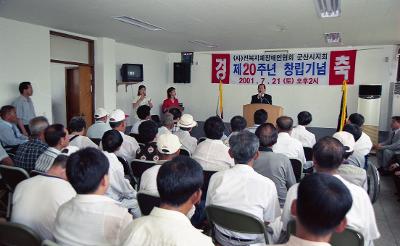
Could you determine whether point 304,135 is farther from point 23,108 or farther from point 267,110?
point 23,108

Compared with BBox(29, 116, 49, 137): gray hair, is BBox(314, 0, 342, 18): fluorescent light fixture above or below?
above

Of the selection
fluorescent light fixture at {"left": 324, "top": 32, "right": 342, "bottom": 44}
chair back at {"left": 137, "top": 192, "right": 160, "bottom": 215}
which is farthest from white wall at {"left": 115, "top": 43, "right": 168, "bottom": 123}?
chair back at {"left": 137, "top": 192, "right": 160, "bottom": 215}

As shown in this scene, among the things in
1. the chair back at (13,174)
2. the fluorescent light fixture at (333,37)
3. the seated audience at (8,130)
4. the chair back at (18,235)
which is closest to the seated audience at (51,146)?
the chair back at (13,174)

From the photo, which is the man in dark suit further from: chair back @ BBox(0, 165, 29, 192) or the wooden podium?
chair back @ BBox(0, 165, 29, 192)

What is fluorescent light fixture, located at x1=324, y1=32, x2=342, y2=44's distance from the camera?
647cm

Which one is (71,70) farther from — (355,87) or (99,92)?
(355,87)

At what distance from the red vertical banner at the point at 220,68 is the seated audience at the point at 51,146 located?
7304 millimetres

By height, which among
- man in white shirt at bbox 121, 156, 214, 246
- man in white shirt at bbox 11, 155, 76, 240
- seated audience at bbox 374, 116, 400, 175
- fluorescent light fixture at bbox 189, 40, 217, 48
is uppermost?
fluorescent light fixture at bbox 189, 40, 217, 48

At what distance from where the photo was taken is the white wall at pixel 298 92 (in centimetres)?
789

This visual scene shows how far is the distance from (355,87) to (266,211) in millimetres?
7281

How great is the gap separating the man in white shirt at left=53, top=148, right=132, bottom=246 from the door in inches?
244

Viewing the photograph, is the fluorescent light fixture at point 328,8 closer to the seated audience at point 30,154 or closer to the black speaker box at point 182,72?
the seated audience at point 30,154

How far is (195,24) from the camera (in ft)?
18.5

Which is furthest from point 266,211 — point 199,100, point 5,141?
point 199,100
